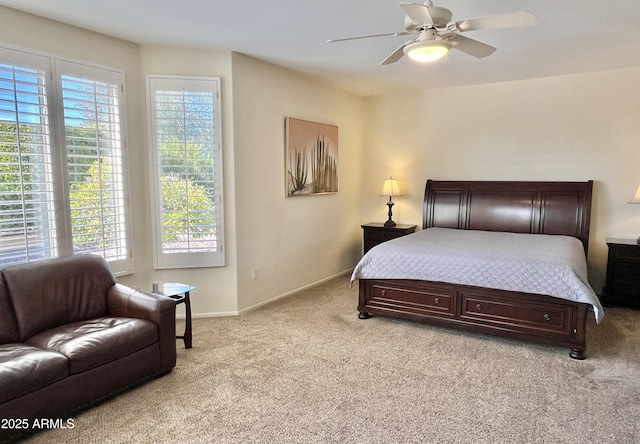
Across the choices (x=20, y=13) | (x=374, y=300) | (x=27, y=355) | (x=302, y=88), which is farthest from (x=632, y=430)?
(x=20, y=13)

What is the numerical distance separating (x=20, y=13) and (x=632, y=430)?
203 inches

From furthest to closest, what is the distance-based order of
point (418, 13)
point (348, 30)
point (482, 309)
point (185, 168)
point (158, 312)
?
point (185, 168), point (482, 309), point (348, 30), point (158, 312), point (418, 13)

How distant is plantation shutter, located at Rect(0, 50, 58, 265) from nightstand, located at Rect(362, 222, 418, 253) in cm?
403

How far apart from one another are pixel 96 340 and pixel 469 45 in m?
3.26

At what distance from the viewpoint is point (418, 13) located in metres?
2.39

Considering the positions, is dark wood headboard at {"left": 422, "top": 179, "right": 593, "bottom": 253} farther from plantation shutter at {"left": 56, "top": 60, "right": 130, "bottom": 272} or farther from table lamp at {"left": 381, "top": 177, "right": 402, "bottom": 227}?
plantation shutter at {"left": 56, "top": 60, "right": 130, "bottom": 272}

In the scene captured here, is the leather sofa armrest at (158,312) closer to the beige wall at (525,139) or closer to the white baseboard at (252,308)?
the white baseboard at (252,308)

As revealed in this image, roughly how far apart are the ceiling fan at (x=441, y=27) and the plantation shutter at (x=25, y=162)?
2.50 m

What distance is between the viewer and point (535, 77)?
5.11 meters

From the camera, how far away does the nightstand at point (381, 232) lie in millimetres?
5805

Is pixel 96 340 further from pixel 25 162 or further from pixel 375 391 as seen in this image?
pixel 375 391

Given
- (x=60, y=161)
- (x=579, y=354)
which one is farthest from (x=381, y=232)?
(x=60, y=161)

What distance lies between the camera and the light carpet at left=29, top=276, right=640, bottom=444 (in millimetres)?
2346

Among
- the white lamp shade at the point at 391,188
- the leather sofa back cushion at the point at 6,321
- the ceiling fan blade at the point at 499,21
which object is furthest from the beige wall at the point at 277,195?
the ceiling fan blade at the point at 499,21
